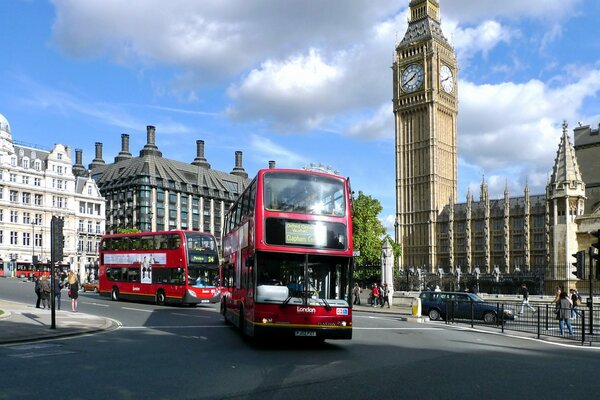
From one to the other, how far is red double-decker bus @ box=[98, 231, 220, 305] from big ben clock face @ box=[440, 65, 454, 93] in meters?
79.1

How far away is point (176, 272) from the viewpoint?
29.9m

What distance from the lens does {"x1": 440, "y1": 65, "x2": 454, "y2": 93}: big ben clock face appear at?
10156 cm

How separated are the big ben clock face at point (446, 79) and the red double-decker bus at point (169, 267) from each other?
7908 cm

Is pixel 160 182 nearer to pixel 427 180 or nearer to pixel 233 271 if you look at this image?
pixel 427 180

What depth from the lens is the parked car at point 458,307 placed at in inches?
1014

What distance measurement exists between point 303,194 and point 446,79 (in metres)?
94.1

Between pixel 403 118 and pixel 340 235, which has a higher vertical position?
pixel 403 118

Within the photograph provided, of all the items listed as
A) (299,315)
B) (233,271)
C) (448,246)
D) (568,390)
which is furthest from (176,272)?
(448,246)

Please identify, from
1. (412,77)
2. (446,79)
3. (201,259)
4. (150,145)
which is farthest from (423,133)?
(201,259)

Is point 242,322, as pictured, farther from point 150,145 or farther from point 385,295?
point 150,145

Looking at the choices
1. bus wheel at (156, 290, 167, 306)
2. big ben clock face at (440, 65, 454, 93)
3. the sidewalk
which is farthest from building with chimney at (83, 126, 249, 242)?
the sidewalk

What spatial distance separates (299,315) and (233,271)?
526cm

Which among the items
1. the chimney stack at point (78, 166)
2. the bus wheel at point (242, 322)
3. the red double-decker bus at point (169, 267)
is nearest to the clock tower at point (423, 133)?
the chimney stack at point (78, 166)

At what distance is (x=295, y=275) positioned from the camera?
46.1 ft
